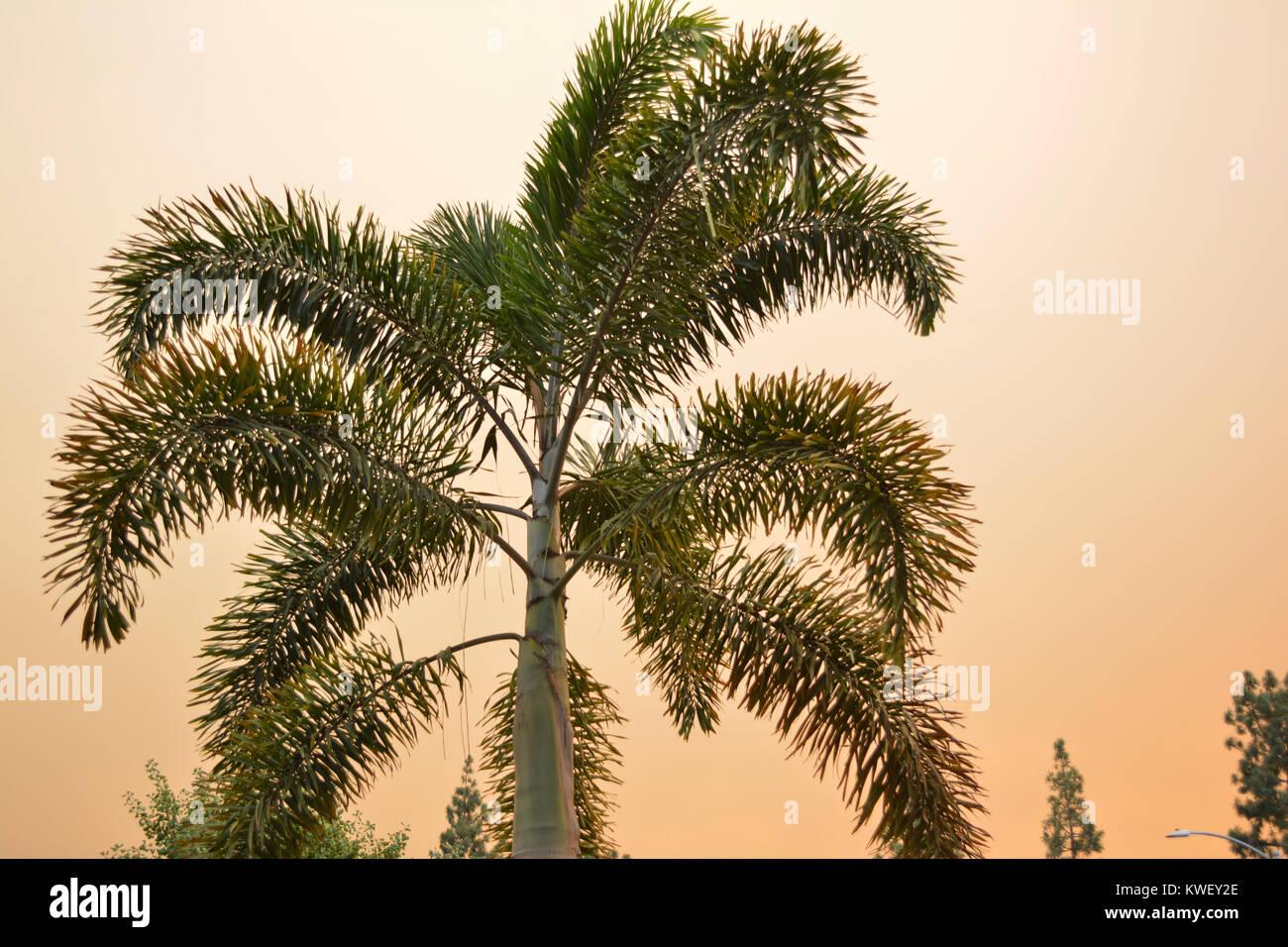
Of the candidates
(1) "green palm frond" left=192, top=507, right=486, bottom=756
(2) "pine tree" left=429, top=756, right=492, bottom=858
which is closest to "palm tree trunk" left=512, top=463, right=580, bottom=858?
(1) "green palm frond" left=192, top=507, right=486, bottom=756

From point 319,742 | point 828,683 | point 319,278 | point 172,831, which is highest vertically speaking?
point 319,278

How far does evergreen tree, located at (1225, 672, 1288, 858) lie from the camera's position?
27719 mm

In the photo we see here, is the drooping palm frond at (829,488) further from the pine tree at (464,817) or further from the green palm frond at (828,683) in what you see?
the pine tree at (464,817)

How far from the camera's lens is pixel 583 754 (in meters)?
7.80

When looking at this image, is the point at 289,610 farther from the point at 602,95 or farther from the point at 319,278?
the point at 602,95

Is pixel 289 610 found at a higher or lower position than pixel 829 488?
lower

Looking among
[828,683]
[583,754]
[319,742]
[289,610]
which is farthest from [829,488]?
[289,610]

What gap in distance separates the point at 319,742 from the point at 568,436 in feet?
7.42

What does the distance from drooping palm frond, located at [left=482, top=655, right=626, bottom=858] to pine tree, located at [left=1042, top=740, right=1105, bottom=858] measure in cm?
3449

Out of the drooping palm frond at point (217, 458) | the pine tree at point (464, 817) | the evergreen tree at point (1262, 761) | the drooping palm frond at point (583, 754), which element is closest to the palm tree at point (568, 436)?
the drooping palm frond at point (217, 458)

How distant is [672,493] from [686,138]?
1.81 metres

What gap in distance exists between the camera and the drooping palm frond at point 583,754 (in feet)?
25.3

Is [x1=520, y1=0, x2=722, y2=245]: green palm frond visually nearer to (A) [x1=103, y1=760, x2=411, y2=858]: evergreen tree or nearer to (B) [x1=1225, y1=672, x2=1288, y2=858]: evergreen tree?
(A) [x1=103, y1=760, x2=411, y2=858]: evergreen tree
